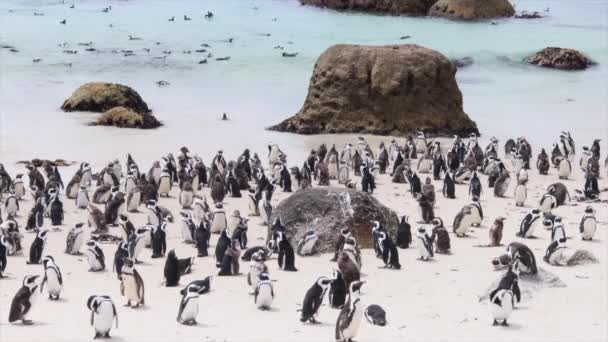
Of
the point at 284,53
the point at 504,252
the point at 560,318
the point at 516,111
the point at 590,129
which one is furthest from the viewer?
the point at 284,53

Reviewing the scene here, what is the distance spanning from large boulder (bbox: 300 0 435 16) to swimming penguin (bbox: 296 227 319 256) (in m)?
46.8

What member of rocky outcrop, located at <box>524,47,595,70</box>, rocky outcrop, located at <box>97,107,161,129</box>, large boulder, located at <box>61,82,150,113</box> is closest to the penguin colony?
rocky outcrop, located at <box>97,107,161,129</box>

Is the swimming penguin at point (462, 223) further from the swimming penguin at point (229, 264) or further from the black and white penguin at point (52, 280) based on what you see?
A: the black and white penguin at point (52, 280)

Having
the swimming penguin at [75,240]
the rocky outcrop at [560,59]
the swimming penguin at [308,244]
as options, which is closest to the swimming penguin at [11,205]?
the swimming penguin at [75,240]

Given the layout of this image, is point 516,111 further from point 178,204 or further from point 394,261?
point 394,261

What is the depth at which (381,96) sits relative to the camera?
28.2 meters

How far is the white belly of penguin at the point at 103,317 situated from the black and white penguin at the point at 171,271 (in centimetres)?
231

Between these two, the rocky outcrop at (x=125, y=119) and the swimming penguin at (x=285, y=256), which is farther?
the rocky outcrop at (x=125, y=119)

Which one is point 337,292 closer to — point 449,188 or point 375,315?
point 375,315

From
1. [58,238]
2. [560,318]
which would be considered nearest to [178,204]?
[58,238]

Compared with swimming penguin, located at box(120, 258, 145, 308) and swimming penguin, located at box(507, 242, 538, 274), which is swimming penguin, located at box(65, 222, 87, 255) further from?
swimming penguin, located at box(507, 242, 538, 274)

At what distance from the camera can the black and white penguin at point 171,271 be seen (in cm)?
1317

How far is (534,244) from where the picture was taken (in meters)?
15.9

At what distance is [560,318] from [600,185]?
32.7 feet
